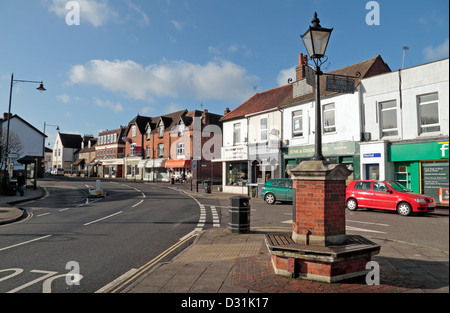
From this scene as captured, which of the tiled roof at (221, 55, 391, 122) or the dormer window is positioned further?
the dormer window

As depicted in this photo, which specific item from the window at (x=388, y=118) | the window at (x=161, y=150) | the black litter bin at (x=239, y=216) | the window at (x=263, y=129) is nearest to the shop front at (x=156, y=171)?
the window at (x=161, y=150)

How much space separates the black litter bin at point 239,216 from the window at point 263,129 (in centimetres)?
1650

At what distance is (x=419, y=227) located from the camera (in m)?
10.2

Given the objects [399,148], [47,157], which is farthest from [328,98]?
[47,157]

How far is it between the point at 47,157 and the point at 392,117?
101 m

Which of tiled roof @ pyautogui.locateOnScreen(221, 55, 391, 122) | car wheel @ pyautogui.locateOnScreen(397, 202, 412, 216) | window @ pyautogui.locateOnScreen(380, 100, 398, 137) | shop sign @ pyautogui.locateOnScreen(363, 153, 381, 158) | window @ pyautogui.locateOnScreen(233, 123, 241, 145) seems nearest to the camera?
car wheel @ pyautogui.locateOnScreen(397, 202, 412, 216)

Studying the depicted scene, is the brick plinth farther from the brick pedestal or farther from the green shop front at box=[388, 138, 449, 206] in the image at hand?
the green shop front at box=[388, 138, 449, 206]

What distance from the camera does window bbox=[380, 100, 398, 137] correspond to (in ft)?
53.2

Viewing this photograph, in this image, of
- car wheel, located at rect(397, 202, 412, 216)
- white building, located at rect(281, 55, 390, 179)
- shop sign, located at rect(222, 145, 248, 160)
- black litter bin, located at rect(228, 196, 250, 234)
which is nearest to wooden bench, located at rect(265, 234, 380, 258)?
black litter bin, located at rect(228, 196, 250, 234)

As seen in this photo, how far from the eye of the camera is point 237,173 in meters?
28.2

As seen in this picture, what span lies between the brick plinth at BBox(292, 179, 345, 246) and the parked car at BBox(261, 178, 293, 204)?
42.5ft

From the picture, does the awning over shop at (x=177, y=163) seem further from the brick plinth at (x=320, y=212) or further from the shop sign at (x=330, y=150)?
the brick plinth at (x=320, y=212)

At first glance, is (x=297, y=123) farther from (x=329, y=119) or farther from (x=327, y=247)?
(x=327, y=247)

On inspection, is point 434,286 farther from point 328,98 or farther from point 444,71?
point 328,98
